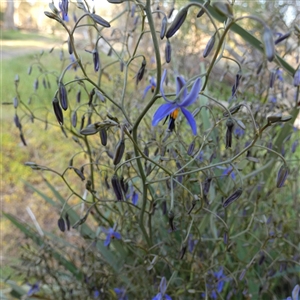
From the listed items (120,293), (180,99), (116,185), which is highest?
(180,99)

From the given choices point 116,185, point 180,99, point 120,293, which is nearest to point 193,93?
point 180,99

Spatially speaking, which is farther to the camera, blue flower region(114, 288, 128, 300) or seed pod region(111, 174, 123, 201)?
blue flower region(114, 288, 128, 300)

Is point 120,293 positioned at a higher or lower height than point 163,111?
lower

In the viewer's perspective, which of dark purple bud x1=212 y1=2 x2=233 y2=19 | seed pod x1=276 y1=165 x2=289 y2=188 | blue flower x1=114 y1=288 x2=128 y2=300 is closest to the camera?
dark purple bud x1=212 y1=2 x2=233 y2=19

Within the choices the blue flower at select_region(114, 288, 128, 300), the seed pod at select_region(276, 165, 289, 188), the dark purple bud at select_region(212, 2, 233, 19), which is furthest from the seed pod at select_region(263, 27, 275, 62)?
the blue flower at select_region(114, 288, 128, 300)

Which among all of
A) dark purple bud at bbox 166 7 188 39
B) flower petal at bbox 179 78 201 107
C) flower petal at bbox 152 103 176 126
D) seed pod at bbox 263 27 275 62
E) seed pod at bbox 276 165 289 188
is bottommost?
seed pod at bbox 276 165 289 188

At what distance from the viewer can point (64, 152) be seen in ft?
4.98

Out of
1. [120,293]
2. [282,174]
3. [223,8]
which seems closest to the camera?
[223,8]

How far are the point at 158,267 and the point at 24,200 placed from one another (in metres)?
0.82

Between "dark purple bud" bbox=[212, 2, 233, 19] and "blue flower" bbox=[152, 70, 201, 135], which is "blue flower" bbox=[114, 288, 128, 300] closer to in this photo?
"blue flower" bbox=[152, 70, 201, 135]

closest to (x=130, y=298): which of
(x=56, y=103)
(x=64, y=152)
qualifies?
(x=56, y=103)

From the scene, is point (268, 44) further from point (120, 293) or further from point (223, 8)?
point (120, 293)

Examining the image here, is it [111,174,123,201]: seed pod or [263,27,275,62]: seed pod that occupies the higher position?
[263,27,275,62]: seed pod

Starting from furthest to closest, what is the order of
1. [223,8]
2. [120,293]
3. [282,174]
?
[120,293] → [282,174] → [223,8]
